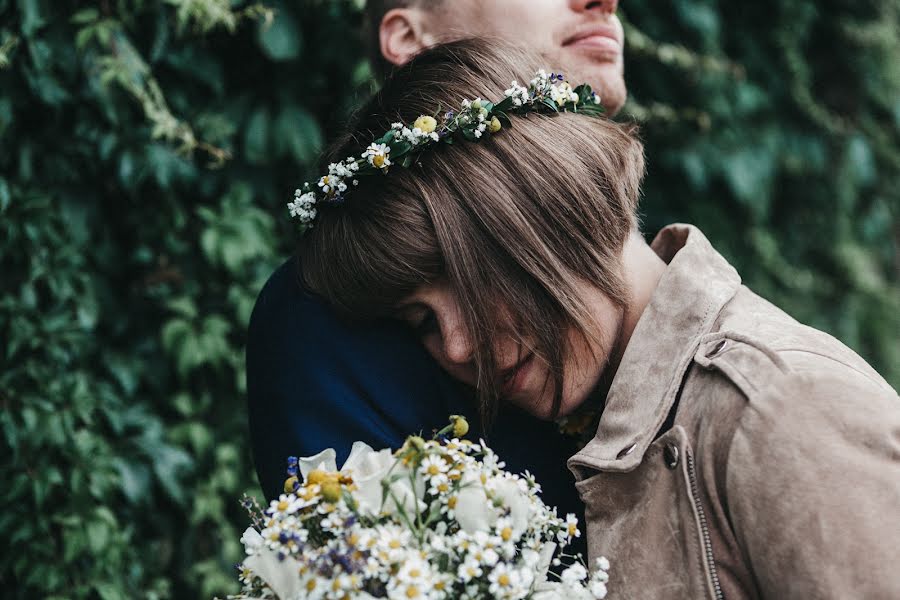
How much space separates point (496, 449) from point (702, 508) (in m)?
0.61

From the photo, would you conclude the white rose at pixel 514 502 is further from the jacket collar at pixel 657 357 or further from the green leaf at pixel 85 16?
the green leaf at pixel 85 16

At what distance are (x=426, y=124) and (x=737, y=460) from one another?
2.80ft

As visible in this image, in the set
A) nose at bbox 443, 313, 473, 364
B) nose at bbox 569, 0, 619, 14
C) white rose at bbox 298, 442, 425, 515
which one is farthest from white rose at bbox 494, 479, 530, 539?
nose at bbox 569, 0, 619, 14

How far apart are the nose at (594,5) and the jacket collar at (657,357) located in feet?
2.60

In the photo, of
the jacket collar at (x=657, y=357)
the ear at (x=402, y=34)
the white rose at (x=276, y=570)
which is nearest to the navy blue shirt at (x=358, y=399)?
the jacket collar at (x=657, y=357)

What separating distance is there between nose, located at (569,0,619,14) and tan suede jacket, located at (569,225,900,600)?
0.82 m

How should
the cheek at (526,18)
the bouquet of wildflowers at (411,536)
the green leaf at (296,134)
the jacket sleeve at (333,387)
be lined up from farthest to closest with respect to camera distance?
the green leaf at (296,134) < the cheek at (526,18) < the jacket sleeve at (333,387) < the bouquet of wildflowers at (411,536)

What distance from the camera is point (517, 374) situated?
5.81 ft

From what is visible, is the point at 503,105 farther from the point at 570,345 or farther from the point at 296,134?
the point at 296,134

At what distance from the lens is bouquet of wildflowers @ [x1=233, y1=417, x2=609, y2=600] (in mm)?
1196

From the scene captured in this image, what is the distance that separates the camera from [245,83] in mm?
2973

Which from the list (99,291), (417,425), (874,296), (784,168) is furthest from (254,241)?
(874,296)

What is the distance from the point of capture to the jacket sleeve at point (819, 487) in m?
1.21

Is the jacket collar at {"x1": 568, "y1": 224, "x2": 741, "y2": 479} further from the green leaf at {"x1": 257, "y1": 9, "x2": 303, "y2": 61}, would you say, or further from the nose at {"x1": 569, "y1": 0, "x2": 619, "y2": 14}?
the green leaf at {"x1": 257, "y1": 9, "x2": 303, "y2": 61}
